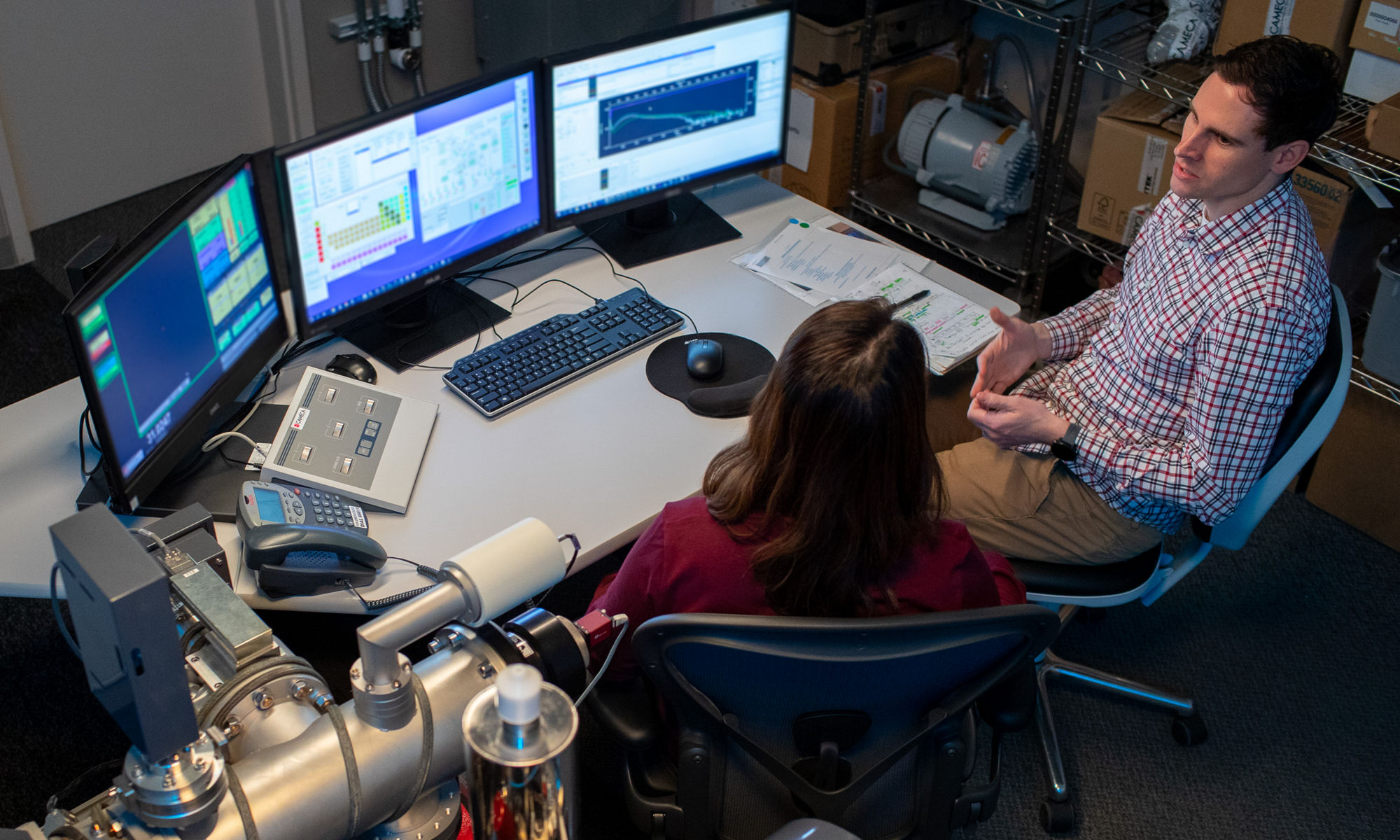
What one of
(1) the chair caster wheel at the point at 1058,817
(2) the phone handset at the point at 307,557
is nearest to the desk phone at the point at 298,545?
(2) the phone handset at the point at 307,557

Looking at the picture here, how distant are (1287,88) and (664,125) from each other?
106cm

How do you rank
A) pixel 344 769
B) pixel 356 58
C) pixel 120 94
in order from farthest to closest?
pixel 356 58, pixel 120 94, pixel 344 769

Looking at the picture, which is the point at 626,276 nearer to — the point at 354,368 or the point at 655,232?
the point at 655,232

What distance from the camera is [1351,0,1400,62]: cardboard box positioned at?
2254 millimetres

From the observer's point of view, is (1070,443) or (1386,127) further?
(1386,127)

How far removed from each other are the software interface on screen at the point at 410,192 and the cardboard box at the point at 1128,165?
4.73 ft

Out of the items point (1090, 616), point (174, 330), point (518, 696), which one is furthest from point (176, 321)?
point (1090, 616)

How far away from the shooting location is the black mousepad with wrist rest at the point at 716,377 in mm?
1899

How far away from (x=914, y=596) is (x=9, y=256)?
308 centimetres

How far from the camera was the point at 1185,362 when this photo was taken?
5.99ft

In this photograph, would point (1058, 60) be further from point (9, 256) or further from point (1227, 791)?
point (9, 256)

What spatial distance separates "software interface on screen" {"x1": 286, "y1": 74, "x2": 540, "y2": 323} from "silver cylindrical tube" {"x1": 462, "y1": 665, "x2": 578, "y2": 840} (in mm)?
1259

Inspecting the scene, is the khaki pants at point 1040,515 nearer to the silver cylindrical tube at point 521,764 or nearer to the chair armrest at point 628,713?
the chair armrest at point 628,713

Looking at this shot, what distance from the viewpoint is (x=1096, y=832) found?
209cm
